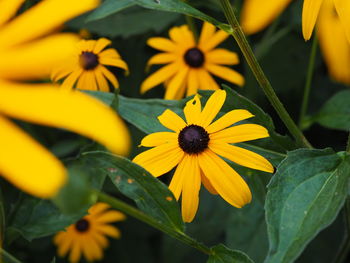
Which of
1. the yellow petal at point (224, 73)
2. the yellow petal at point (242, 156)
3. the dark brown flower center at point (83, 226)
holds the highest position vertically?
the yellow petal at point (224, 73)

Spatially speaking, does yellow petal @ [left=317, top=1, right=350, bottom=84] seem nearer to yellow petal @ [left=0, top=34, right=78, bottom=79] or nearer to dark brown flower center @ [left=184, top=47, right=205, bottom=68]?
yellow petal @ [left=0, top=34, right=78, bottom=79]

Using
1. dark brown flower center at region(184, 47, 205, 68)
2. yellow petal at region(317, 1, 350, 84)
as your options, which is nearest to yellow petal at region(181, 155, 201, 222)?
yellow petal at region(317, 1, 350, 84)

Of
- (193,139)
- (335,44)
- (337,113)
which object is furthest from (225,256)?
(337,113)

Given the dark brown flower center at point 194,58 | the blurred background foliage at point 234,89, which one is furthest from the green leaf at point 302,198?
the dark brown flower center at point 194,58

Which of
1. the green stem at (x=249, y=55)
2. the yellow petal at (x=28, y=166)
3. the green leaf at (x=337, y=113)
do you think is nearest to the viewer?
the yellow petal at (x=28, y=166)

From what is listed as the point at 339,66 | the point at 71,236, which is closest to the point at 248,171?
the point at 339,66

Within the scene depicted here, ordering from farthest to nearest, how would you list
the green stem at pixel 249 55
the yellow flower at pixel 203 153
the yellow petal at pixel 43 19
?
the yellow flower at pixel 203 153
the green stem at pixel 249 55
the yellow petal at pixel 43 19

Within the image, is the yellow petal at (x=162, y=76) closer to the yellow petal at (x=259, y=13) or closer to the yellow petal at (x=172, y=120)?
the yellow petal at (x=172, y=120)

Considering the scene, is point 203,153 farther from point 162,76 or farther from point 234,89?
point 234,89
